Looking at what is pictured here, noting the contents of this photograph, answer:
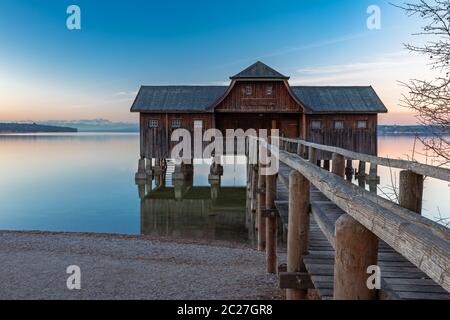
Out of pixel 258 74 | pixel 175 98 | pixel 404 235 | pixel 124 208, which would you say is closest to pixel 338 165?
pixel 404 235

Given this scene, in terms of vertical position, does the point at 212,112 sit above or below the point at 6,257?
above

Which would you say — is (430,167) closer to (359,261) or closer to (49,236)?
(359,261)

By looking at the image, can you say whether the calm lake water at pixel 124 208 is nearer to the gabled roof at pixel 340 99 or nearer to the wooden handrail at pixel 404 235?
the gabled roof at pixel 340 99

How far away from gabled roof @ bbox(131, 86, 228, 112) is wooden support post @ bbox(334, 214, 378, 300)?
27.8 meters

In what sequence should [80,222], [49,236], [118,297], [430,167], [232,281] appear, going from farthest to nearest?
[80,222]
[49,236]
[232,281]
[118,297]
[430,167]

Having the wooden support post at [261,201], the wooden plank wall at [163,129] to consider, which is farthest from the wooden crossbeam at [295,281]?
the wooden plank wall at [163,129]

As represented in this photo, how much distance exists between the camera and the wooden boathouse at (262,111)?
94.9 feet

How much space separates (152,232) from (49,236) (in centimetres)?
507

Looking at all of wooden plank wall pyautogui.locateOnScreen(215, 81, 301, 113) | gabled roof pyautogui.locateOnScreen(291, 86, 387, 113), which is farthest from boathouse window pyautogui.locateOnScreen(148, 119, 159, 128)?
gabled roof pyautogui.locateOnScreen(291, 86, 387, 113)

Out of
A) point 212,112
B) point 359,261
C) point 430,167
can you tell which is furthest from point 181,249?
point 212,112

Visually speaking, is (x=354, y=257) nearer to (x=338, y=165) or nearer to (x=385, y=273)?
(x=385, y=273)

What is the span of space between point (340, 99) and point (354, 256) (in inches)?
1241

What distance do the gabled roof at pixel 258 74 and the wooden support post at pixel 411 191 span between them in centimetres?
2488

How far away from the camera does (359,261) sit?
2281 mm
